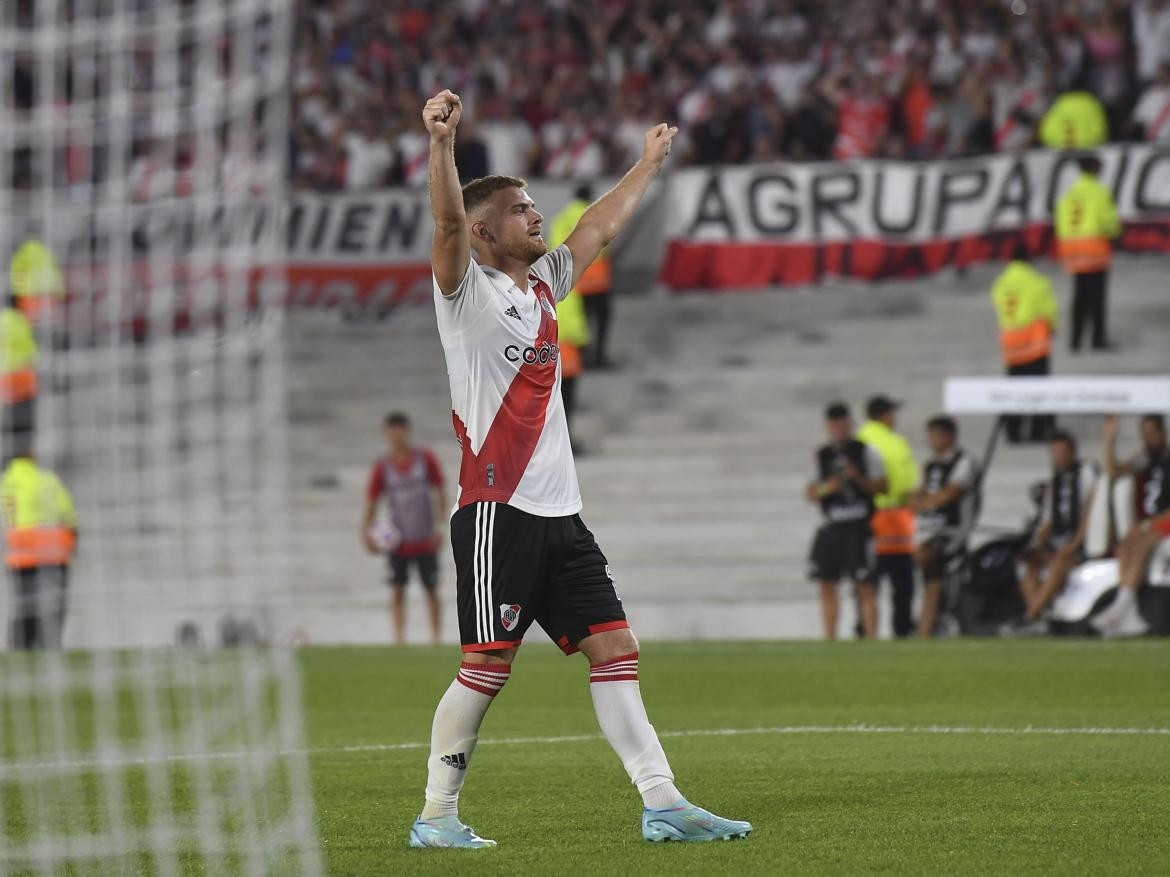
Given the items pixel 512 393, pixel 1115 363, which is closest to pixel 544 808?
pixel 512 393

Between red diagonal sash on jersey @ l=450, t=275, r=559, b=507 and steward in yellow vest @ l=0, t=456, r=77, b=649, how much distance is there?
973 centimetres

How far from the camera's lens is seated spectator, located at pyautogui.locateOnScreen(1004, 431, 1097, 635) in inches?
647

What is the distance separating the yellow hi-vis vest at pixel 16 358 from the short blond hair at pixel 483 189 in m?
1.97

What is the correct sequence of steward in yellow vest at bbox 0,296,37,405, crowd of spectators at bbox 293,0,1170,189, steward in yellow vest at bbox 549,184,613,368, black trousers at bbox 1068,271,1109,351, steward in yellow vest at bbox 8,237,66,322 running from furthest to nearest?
1. crowd of spectators at bbox 293,0,1170,189
2. steward in yellow vest at bbox 549,184,613,368
3. black trousers at bbox 1068,271,1109,351
4. steward in yellow vest at bbox 0,296,37,405
5. steward in yellow vest at bbox 8,237,66,322

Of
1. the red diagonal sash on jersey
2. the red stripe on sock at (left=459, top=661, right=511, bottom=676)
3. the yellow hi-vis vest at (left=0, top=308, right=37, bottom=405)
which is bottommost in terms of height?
the red stripe on sock at (left=459, top=661, right=511, bottom=676)

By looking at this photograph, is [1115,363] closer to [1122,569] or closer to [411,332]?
[1122,569]

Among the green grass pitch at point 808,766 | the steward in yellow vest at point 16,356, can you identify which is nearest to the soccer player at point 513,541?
the green grass pitch at point 808,766

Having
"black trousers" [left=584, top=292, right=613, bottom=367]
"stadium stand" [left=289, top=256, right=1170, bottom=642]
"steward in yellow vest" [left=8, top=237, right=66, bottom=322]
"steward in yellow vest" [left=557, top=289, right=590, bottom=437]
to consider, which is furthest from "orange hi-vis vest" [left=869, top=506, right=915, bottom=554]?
"steward in yellow vest" [left=8, top=237, right=66, bottom=322]

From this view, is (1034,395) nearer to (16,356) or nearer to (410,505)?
(410,505)

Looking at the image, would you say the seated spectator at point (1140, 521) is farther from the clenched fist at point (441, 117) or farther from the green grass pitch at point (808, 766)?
the clenched fist at point (441, 117)

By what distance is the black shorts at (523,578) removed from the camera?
6215mm

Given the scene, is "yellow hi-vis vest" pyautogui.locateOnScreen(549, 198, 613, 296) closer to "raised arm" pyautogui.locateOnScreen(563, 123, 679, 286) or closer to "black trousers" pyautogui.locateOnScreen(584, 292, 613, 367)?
"black trousers" pyautogui.locateOnScreen(584, 292, 613, 367)

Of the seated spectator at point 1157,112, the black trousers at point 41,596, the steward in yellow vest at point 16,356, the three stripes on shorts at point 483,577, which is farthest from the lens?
the seated spectator at point 1157,112

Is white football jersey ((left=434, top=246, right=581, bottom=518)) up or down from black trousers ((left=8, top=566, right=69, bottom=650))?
up
